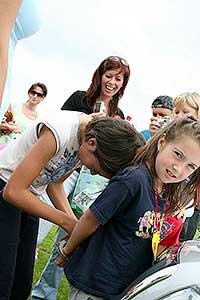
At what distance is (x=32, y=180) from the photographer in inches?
75.3

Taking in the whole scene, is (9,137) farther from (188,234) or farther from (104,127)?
(104,127)

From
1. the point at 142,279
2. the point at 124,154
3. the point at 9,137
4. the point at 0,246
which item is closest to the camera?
the point at 142,279

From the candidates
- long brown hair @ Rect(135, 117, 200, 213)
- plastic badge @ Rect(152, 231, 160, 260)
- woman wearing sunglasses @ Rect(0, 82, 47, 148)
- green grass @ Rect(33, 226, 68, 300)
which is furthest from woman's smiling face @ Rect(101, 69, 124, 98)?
woman wearing sunglasses @ Rect(0, 82, 47, 148)

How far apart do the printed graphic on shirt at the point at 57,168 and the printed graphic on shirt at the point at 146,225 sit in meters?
0.45

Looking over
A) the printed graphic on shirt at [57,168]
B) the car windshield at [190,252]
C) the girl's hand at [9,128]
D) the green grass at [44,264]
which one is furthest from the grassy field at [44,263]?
the car windshield at [190,252]

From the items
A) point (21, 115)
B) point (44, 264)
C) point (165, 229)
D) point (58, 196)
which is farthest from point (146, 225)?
point (21, 115)

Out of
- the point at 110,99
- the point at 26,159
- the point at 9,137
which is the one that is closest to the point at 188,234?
the point at 110,99

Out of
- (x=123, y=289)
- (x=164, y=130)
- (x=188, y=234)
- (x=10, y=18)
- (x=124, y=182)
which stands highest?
(x=10, y=18)

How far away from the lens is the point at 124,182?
5.46 feet

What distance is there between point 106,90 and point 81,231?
4.56 ft

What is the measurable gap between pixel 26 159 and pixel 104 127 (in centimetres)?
32

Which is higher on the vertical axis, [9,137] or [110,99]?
[110,99]

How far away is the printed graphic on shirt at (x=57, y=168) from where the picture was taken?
201 centimetres

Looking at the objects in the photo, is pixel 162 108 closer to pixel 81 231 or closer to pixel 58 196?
pixel 58 196
